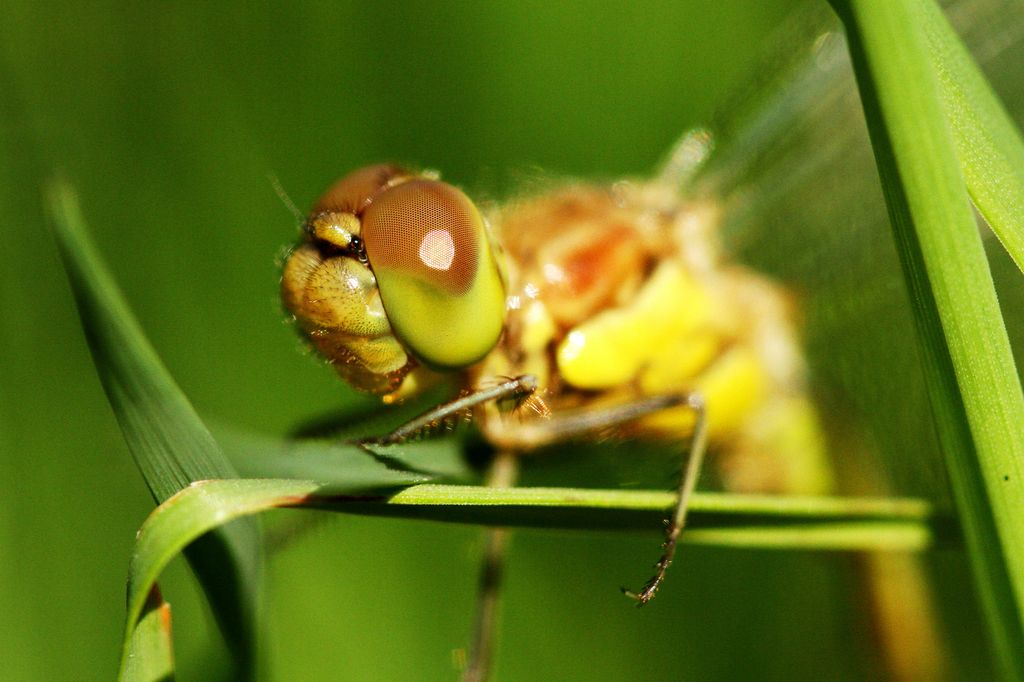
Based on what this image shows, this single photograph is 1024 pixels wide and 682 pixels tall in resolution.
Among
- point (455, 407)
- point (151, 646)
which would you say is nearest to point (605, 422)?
point (455, 407)

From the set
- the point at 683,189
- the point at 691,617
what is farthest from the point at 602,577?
the point at 683,189

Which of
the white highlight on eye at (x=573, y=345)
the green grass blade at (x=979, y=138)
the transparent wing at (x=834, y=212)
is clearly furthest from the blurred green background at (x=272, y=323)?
the green grass blade at (x=979, y=138)

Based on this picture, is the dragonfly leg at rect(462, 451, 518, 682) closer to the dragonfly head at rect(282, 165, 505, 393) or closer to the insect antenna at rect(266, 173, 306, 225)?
the dragonfly head at rect(282, 165, 505, 393)

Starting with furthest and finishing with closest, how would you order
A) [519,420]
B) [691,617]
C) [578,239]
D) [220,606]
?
[691,617]
[578,239]
[519,420]
[220,606]

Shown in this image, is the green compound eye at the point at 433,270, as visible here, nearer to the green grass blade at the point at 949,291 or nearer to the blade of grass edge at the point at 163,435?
the blade of grass edge at the point at 163,435

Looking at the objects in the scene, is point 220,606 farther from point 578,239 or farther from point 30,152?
point 30,152
